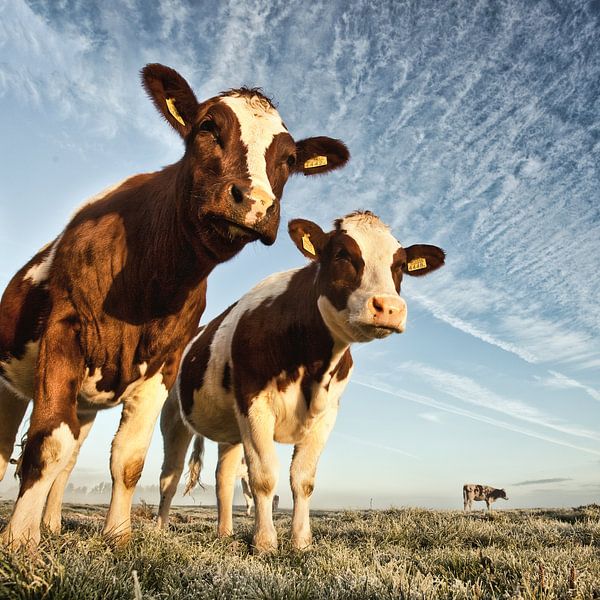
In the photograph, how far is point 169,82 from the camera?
4.48 metres

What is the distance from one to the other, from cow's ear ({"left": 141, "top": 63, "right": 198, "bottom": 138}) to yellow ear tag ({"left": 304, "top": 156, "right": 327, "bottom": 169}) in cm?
145

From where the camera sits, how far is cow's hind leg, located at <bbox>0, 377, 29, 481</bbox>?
5.21 m

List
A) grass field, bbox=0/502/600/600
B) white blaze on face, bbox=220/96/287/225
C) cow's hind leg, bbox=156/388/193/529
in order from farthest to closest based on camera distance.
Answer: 1. cow's hind leg, bbox=156/388/193/529
2. white blaze on face, bbox=220/96/287/225
3. grass field, bbox=0/502/600/600

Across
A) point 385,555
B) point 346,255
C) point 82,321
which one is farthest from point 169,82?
point 385,555

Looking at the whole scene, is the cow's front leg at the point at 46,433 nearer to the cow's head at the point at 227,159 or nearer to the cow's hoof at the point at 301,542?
the cow's head at the point at 227,159

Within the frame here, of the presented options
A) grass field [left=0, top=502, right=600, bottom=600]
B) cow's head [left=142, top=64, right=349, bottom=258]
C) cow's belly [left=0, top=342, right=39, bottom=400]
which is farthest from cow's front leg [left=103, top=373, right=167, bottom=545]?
cow's head [left=142, top=64, right=349, bottom=258]

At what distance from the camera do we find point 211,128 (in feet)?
14.0

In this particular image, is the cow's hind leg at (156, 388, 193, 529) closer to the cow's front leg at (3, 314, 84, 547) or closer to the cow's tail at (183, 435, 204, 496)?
the cow's tail at (183, 435, 204, 496)

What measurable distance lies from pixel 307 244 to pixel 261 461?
267 centimetres

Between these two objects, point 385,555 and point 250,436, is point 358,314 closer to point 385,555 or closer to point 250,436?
point 250,436

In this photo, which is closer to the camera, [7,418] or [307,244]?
[7,418]

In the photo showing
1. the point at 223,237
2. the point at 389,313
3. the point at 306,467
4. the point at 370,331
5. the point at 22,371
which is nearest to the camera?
the point at 223,237

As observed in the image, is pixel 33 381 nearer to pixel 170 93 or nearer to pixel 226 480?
pixel 170 93

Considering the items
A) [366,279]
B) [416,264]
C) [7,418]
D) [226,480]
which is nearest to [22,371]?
[7,418]
